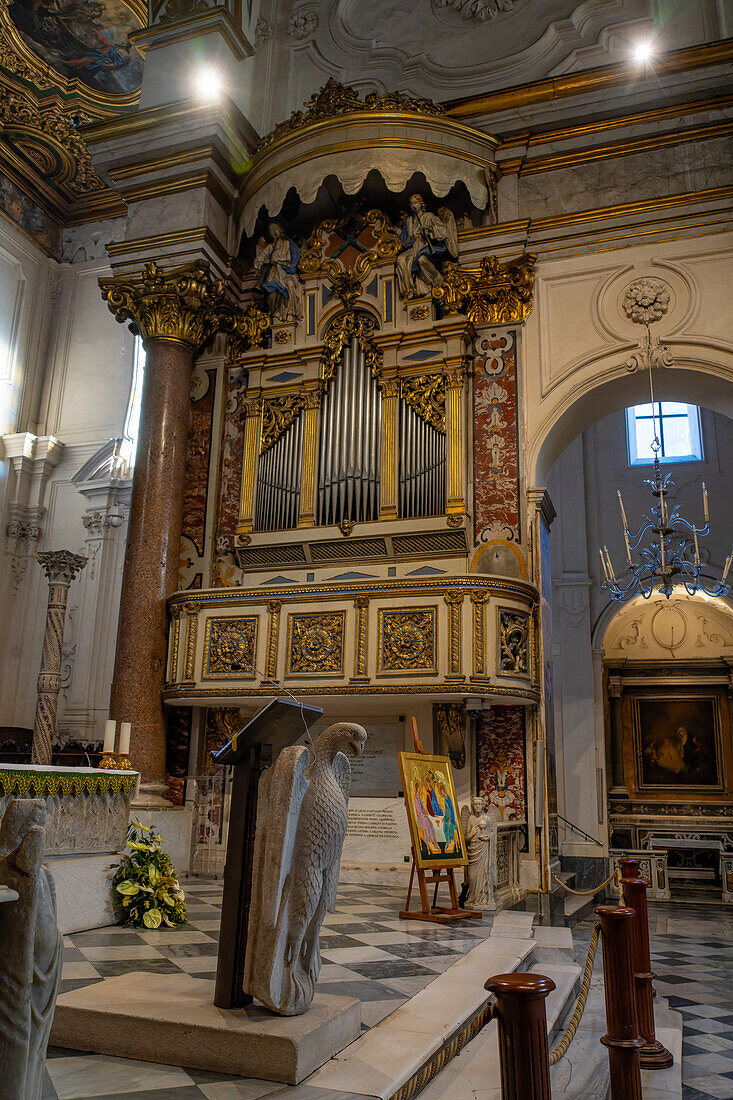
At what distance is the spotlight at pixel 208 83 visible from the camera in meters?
10.1

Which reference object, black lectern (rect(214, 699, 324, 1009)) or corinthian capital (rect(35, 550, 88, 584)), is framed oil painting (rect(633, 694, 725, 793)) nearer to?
corinthian capital (rect(35, 550, 88, 584))

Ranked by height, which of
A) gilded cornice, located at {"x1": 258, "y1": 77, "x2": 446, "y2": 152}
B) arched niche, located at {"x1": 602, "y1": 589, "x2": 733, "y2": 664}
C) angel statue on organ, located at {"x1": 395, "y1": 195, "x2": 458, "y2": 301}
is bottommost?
arched niche, located at {"x1": 602, "y1": 589, "x2": 733, "y2": 664}

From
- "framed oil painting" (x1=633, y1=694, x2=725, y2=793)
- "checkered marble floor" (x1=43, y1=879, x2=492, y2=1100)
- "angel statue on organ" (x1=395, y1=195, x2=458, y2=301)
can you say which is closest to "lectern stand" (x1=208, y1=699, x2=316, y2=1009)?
"checkered marble floor" (x1=43, y1=879, x2=492, y2=1100)

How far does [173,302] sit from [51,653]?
3.99m

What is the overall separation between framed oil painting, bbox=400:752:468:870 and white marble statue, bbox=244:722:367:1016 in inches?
112

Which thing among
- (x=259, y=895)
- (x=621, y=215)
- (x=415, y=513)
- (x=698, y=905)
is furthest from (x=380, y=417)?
(x=698, y=905)

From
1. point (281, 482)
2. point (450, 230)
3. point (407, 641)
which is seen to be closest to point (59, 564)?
point (281, 482)

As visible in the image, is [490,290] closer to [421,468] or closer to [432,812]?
[421,468]

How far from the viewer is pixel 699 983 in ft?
20.7

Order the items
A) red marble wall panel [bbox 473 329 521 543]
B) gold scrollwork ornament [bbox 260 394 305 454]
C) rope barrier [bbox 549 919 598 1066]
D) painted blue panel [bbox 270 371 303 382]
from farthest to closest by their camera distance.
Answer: painted blue panel [bbox 270 371 303 382] → gold scrollwork ornament [bbox 260 394 305 454] → red marble wall panel [bbox 473 329 521 543] → rope barrier [bbox 549 919 598 1066]

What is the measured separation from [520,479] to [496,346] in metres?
1.54

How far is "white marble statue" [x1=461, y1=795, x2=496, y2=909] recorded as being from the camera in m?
6.70

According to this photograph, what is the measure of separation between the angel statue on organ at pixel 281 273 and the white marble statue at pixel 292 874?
7.63m

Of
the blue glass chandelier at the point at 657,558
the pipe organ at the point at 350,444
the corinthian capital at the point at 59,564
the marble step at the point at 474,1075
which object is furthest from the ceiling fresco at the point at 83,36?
the marble step at the point at 474,1075
